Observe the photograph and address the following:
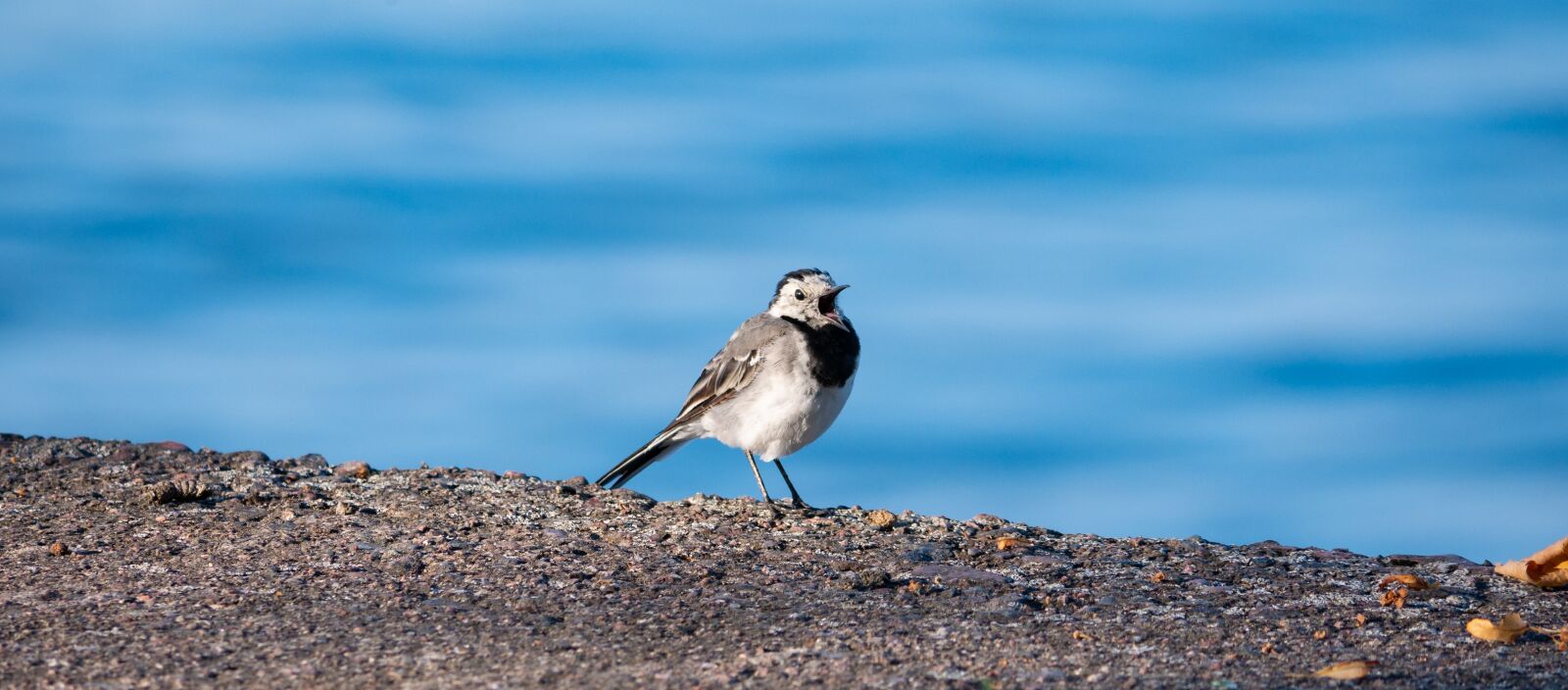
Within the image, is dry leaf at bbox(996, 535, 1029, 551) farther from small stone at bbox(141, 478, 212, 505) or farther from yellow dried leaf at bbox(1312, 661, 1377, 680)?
small stone at bbox(141, 478, 212, 505)

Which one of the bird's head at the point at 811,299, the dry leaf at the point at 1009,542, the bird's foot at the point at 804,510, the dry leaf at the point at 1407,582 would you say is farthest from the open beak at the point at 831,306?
the dry leaf at the point at 1407,582

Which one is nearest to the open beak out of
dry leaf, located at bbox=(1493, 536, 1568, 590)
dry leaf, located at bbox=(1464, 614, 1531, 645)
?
dry leaf, located at bbox=(1493, 536, 1568, 590)

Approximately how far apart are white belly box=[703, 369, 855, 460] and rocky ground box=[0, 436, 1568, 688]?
78 cm

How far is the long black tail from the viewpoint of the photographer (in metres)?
8.25

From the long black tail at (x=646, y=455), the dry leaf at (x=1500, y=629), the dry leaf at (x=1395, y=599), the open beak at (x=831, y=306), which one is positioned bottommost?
the dry leaf at (x=1500, y=629)

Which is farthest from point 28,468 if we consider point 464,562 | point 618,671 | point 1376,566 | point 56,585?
point 1376,566

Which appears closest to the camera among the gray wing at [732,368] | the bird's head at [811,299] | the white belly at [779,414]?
the white belly at [779,414]

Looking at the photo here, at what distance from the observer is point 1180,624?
5.28 metres

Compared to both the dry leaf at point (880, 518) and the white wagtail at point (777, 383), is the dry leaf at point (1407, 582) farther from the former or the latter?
the white wagtail at point (777, 383)

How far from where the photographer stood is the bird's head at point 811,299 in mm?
8258

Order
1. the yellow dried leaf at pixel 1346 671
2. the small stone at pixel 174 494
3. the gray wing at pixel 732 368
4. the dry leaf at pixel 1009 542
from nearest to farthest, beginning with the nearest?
1. the yellow dried leaf at pixel 1346 671
2. the dry leaf at pixel 1009 542
3. the small stone at pixel 174 494
4. the gray wing at pixel 732 368

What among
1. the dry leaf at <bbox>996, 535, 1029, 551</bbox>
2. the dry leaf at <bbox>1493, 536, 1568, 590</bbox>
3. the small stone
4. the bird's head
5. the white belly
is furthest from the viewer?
the bird's head

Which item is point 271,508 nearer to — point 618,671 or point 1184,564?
point 618,671

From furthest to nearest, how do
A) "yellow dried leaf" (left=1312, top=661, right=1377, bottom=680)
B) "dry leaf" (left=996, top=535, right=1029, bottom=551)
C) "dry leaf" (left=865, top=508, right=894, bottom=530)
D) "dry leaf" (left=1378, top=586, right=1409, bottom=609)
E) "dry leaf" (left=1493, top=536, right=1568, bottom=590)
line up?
"dry leaf" (left=865, top=508, right=894, bottom=530) < "dry leaf" (left=996, top=535, right=1029, bottom=551) < "dry leaf" (left=1493, top=536, right=1568, bottom=590) < "dry leaf" (left=1378, top=586, right=1409, bottom=609) < "yellow dried leaf" (left=1312, top=661, right=1377, bottom=680)
